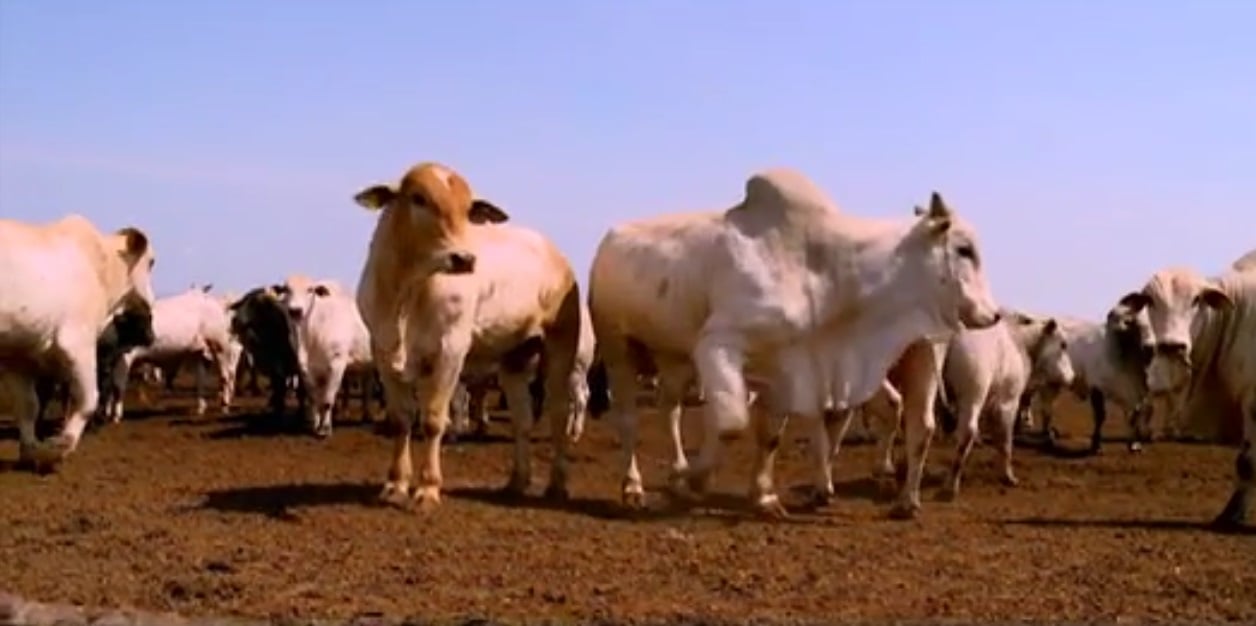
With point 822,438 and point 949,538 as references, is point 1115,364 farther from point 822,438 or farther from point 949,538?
point 949,538

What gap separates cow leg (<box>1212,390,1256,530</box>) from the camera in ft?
41.0

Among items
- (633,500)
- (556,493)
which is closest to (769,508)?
(633,500)

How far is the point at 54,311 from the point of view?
14188 mm

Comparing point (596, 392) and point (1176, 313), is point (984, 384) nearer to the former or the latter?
point (1176, 313)

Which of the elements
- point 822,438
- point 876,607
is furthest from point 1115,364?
point 876,607

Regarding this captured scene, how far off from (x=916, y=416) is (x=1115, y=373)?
41.0 feet

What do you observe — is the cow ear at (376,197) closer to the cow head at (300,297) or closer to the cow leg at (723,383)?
the cow leg at (723,383)

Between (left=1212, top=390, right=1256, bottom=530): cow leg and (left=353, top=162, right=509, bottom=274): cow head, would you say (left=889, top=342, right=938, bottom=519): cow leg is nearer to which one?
(left=1212, top=390, right=1256, bottom=530): cow leg

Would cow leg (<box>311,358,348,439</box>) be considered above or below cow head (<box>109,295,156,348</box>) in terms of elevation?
below

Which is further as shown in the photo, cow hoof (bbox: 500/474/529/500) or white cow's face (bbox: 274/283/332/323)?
white cow's face (bbox: 274/283/332/323)

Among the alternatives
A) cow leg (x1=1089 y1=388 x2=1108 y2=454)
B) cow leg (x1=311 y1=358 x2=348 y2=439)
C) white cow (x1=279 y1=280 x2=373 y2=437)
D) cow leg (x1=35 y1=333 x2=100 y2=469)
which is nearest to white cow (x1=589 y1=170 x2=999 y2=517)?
cow leg (x1=35 y1=333 x2=100 y2=469)

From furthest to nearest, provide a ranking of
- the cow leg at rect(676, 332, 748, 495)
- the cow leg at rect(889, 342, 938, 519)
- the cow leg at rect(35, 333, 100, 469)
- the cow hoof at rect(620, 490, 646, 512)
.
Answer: the cow leg at rect(35, 333, 100, 469), the cow leg at rect(889, 342, 938, 519), the cow hoof at rect(620, 490, 646, 512), the cow leg at rect(676, 332, 748, 495)

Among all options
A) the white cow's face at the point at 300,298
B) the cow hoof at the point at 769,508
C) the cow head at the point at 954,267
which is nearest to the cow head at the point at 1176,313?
the cow head at the point at 954,267

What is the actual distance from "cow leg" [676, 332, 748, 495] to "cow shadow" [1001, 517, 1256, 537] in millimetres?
2313
